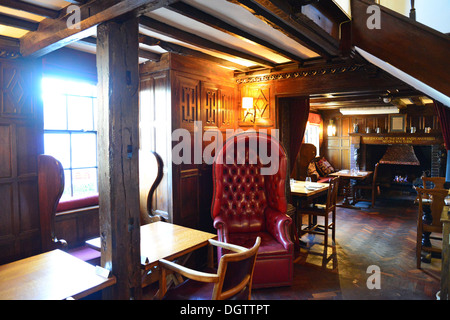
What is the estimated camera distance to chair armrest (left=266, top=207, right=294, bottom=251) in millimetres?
3360

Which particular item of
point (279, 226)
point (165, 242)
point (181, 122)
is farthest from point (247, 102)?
point (165, 242)

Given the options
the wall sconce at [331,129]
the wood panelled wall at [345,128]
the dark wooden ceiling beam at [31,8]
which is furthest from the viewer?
the wall sconce at [331,129]

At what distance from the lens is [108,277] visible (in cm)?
190

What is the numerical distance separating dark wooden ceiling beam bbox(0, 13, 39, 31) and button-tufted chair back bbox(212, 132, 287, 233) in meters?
2.33

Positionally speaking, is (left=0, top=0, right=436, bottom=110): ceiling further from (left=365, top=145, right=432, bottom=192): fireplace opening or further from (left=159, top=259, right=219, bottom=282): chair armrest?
(left=365, top=145, right=432, bottom=192): fireplace opening

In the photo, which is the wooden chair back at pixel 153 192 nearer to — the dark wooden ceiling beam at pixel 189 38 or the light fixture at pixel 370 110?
the dark wooden ceiling beam at pixel 189 38

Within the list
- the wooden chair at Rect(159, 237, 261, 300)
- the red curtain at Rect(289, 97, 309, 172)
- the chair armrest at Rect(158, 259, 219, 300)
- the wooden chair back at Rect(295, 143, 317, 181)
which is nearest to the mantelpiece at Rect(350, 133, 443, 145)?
the wooden chair back at Rect(295, 143, 317, 181)

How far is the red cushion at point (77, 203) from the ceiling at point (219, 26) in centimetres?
166

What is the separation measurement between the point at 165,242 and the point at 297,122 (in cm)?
302

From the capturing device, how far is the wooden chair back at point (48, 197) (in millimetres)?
2850

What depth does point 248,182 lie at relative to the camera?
3.95 m

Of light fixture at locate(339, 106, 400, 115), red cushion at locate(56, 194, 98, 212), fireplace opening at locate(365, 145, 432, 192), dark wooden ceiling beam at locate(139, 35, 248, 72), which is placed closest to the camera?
dark wooden ceiling beam at locate(139, 35, 248, 72)

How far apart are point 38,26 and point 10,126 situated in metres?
1.00

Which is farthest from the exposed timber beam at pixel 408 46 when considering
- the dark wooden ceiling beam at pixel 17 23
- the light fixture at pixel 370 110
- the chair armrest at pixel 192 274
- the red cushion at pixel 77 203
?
the light fixture at pixel 370 110
